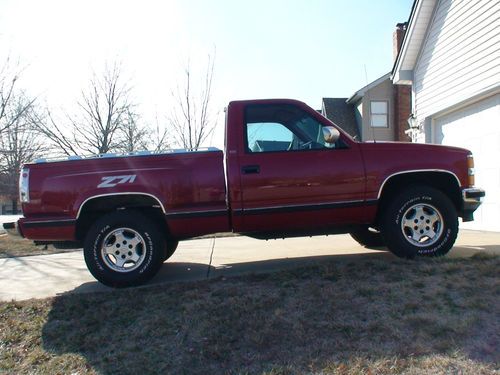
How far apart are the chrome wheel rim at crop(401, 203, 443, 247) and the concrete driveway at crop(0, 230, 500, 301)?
57 centimetres

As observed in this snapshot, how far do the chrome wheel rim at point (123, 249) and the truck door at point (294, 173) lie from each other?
1.18m

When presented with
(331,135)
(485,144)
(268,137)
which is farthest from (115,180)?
(485,144)

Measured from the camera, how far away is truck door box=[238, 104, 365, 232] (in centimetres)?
488

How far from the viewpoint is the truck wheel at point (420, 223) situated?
16.5ft

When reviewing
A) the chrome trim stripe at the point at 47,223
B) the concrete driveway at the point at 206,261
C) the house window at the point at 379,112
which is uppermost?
the house window at the point at 379,112

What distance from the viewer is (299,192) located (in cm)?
493

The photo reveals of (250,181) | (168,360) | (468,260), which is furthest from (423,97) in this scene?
(168,360)

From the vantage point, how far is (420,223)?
5109mm

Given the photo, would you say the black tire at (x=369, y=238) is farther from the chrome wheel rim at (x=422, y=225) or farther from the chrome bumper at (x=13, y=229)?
the chrome bumper at (x=13, y=229)

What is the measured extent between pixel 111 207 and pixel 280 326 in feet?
8.01

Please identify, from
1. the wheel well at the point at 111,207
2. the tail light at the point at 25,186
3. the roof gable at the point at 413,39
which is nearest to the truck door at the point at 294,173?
the wheel well at the point at 111,207

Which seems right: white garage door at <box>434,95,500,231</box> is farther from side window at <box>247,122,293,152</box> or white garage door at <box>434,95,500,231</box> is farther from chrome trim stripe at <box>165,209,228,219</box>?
chrome trim stripe at <box>165,209,228,219</box>

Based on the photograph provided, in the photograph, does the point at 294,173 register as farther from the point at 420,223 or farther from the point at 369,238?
the point at 369,238

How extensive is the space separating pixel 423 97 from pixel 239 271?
25.5 ft
